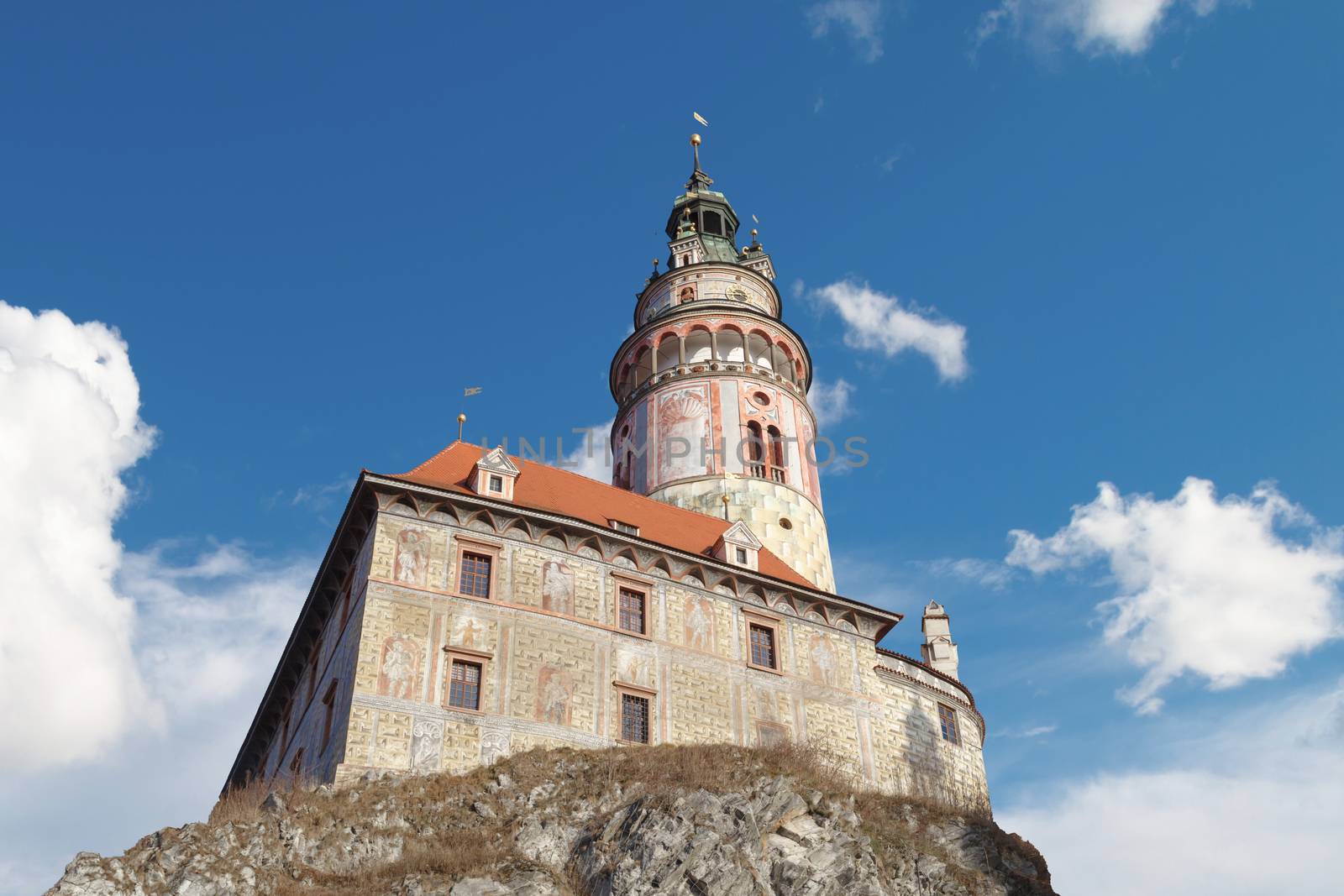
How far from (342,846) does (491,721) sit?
194 inches

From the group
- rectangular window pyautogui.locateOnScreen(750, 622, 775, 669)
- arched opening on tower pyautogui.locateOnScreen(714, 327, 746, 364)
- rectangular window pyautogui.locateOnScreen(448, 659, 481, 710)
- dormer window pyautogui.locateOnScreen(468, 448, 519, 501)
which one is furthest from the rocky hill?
arched opening on tower pyautogui.locateOnScreen(714, 327, 746, 364)

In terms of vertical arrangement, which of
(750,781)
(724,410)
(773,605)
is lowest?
(750,781)

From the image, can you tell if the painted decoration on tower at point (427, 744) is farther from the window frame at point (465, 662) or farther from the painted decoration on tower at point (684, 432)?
the painted decoration on tower at point (684, 432)

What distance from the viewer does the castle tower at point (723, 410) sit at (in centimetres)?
4194

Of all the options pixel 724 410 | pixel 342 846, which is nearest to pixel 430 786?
pixel 342 846

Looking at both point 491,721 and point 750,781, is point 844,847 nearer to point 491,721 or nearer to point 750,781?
point 750,781

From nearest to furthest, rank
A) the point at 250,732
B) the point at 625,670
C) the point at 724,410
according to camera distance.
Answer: the point at 625,670 < the point at 250,732 < the point at 724,410

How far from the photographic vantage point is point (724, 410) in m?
43.9

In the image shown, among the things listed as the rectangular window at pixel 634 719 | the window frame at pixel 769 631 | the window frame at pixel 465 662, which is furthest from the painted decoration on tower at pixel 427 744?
the window frame at pixel 769 631

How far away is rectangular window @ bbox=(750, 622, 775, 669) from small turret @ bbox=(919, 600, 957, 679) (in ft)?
28.7

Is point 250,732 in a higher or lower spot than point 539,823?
higher

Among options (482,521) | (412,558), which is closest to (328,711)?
(412,558)

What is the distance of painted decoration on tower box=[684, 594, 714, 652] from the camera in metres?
32.1

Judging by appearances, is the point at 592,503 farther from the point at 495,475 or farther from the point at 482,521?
the point at 482,521
